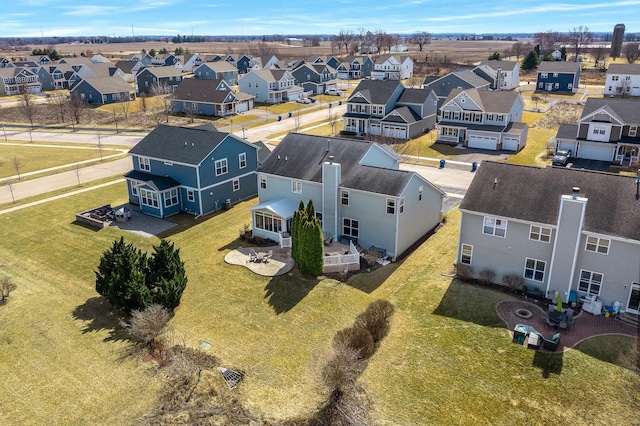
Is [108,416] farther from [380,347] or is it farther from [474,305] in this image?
[474,305]

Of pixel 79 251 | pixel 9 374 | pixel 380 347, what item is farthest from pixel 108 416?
pixel 79 251

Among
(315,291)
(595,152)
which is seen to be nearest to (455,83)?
(595,152)

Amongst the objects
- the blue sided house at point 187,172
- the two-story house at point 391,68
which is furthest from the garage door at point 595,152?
the two-story house at point 391,68

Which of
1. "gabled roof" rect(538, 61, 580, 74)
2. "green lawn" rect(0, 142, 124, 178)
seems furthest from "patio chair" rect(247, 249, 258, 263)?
"gabled roof" rect(538, 61, 580, 74)

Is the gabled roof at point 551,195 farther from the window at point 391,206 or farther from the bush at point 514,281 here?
the window at point 391,206

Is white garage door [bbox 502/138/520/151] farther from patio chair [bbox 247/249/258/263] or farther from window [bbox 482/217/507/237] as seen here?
patio chair [bbox 247/249/258/263]
